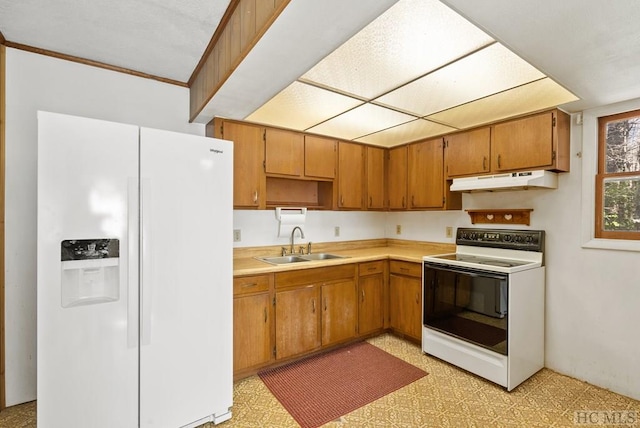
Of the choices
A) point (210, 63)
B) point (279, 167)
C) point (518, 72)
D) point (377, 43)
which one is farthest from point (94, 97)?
point (518, 72)

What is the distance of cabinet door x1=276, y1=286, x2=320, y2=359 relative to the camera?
2652 mm

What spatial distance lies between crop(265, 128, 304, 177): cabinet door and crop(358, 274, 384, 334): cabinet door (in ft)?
4.46

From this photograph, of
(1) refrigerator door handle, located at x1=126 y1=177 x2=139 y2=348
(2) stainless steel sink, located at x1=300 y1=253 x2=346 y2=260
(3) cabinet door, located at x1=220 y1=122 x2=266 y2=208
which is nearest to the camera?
(1) refrigerator door handle, located at x1=126 y1=177 x2=139 y2=348

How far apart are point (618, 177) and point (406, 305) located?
2.06m

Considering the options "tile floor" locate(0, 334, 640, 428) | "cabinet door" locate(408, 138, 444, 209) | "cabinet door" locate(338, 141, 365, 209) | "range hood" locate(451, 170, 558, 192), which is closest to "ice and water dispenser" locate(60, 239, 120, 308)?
"tile floor" locate(0, 334, 640, 428)

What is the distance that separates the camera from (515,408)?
2139 mm

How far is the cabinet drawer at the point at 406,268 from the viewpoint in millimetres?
3060

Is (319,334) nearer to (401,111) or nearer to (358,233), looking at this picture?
(358,233)

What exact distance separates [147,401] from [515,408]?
2439mm

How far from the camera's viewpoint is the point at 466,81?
2.05 m

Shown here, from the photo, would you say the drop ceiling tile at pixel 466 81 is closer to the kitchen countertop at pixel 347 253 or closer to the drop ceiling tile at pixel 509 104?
the drop ceiling tile at pixel 509 104

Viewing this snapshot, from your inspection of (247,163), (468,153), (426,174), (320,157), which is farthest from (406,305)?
(247,163)

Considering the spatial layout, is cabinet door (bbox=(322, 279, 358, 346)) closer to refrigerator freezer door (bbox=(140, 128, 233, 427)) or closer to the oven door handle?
the oven door handle

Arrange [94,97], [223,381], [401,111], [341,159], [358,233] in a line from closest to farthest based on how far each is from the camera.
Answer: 1. [223,381]
2. [94,97]
3. [401,111]
4. [341,159]
5. [358,233]
